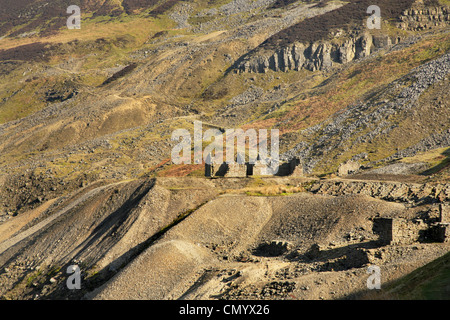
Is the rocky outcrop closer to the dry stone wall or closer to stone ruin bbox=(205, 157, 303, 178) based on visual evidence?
stone ruin bbox=(205, 157, 303, 178)

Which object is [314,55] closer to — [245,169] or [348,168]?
[348,168]

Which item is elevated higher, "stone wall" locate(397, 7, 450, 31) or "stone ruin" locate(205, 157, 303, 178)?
"stone wall" locate(397, 7, 450, 31)

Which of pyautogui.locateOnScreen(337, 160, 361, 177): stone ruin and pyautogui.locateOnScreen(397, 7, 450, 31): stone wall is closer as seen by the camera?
pyautogui.locateOnScreen(337, 160, 361, 177): stone ruin

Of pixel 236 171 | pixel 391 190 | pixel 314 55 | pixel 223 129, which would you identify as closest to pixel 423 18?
pixel 314 55

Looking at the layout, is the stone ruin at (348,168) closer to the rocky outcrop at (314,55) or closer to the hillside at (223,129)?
the hillside at (223,129)

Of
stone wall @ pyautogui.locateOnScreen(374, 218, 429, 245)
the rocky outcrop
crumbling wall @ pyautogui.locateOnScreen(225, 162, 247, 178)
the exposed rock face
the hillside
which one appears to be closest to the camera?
stone wall @ pyautogui.locateOnScreen(374, 218, 429, 245)

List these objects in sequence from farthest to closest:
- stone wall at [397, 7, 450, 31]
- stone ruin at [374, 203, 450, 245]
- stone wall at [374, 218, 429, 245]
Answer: stone wall at [397, 7, 450, 31], stone wall at [374, 218, 429, 245], stone ruin at [374, 203, 450, 245]

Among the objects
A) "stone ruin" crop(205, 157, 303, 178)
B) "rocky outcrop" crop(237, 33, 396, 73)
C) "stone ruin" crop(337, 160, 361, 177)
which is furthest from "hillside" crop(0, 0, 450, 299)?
"stone ruin" crop(205, 157, 303, 178)
